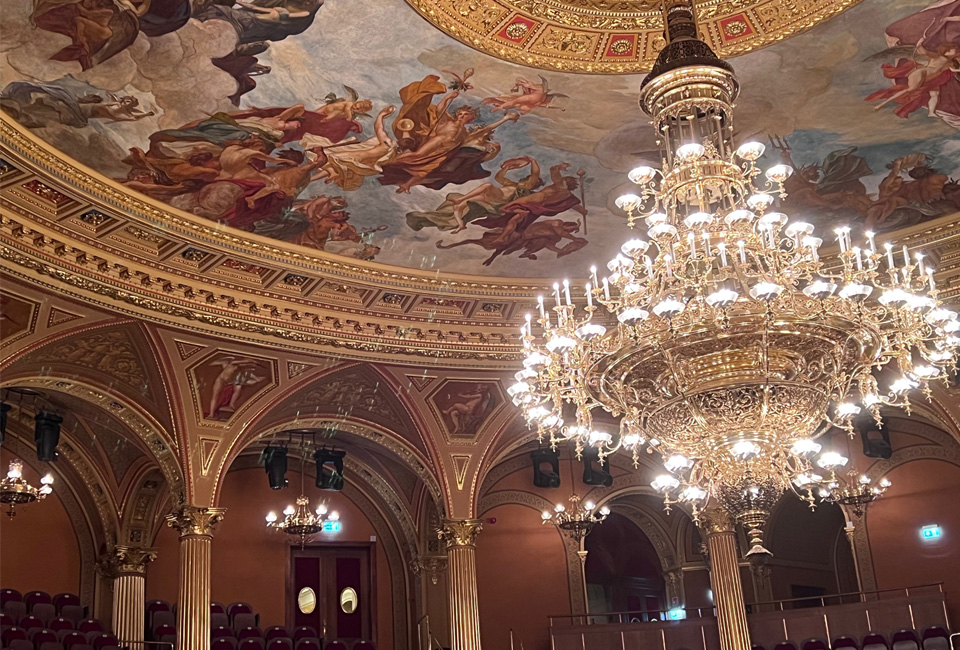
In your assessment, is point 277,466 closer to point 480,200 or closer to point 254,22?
point 480,200

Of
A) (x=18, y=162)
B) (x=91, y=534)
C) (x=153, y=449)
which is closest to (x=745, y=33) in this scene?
(x=18, y=162)

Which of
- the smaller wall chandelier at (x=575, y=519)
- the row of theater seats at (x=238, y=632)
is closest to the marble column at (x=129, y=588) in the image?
the row of theater seats at (x=238, y=632)

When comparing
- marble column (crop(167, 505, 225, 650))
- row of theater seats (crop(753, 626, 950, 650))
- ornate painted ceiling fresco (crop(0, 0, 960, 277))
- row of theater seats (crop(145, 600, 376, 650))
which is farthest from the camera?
row of theater seats (crop(753, 626, 950, 650))

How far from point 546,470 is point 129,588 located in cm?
809

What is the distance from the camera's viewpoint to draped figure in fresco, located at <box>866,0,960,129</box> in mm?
9781

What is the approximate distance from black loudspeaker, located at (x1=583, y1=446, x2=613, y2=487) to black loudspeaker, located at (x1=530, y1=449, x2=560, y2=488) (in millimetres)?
561

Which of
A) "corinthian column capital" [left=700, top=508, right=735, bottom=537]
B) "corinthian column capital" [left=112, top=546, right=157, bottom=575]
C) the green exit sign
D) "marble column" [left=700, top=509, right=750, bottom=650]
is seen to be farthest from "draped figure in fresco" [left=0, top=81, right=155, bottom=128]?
the green exit sign

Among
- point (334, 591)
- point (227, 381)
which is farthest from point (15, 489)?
point (334, 591)

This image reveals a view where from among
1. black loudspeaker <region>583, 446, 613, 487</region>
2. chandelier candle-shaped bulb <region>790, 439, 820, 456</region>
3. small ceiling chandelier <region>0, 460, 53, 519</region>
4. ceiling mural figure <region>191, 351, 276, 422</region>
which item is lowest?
chandelier candle-shaped bulb <region>790, 439, 820, 456</region>

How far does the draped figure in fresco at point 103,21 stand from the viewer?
8789 millimetres

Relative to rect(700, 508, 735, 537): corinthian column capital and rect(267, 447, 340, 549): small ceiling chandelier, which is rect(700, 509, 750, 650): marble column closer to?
rect(700, 508, 735, 537): corinthian column capital

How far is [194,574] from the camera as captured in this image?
13.9m

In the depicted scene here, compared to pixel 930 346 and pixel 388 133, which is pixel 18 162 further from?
pixel 930 346

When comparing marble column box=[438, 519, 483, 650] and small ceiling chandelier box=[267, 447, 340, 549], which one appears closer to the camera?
marble column box=[438, 519, 483, 650]
